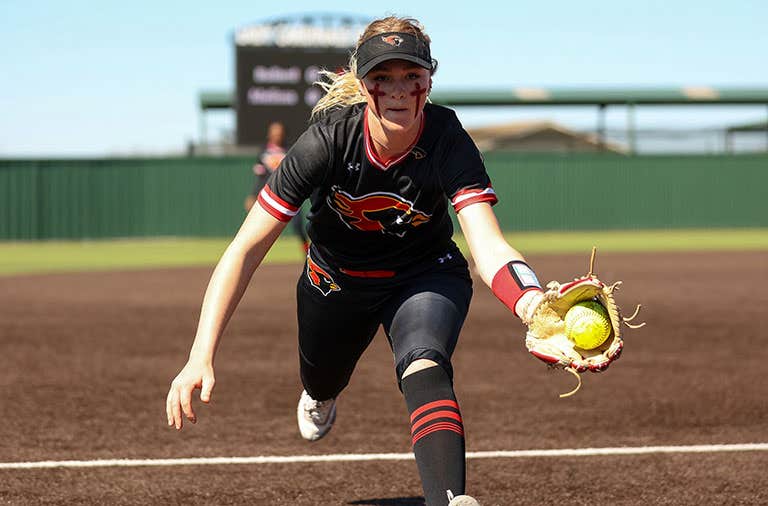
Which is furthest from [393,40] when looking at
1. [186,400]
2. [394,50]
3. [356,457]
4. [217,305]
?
[356,457]

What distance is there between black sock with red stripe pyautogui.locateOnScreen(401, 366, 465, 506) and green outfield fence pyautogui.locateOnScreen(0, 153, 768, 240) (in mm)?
27418

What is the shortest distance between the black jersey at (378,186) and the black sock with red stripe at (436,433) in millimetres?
693

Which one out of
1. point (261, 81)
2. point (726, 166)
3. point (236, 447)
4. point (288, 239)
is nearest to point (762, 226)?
point (726, 166)

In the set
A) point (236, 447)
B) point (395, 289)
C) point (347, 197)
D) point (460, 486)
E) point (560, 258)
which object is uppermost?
point (347, 197)

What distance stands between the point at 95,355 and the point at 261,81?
1735 centimetres

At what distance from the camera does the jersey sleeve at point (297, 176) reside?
451cm

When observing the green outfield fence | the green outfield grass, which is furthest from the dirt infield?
the green outfield fence

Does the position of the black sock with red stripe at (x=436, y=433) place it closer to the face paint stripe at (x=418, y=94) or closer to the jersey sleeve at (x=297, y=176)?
the jersey sleeve at (x=297, y=176)

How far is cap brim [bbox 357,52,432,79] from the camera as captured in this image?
4398 millimetres

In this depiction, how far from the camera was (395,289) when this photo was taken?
5047 millimetres

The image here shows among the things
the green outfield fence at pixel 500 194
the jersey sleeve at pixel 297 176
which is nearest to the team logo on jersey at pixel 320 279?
the jersey sleeve at pixel 297 176

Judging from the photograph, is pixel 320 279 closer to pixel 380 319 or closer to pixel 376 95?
pixel 380 319

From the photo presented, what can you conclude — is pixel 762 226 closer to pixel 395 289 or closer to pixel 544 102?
pixel 544 102

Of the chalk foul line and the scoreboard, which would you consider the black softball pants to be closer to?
the chalk foul line
